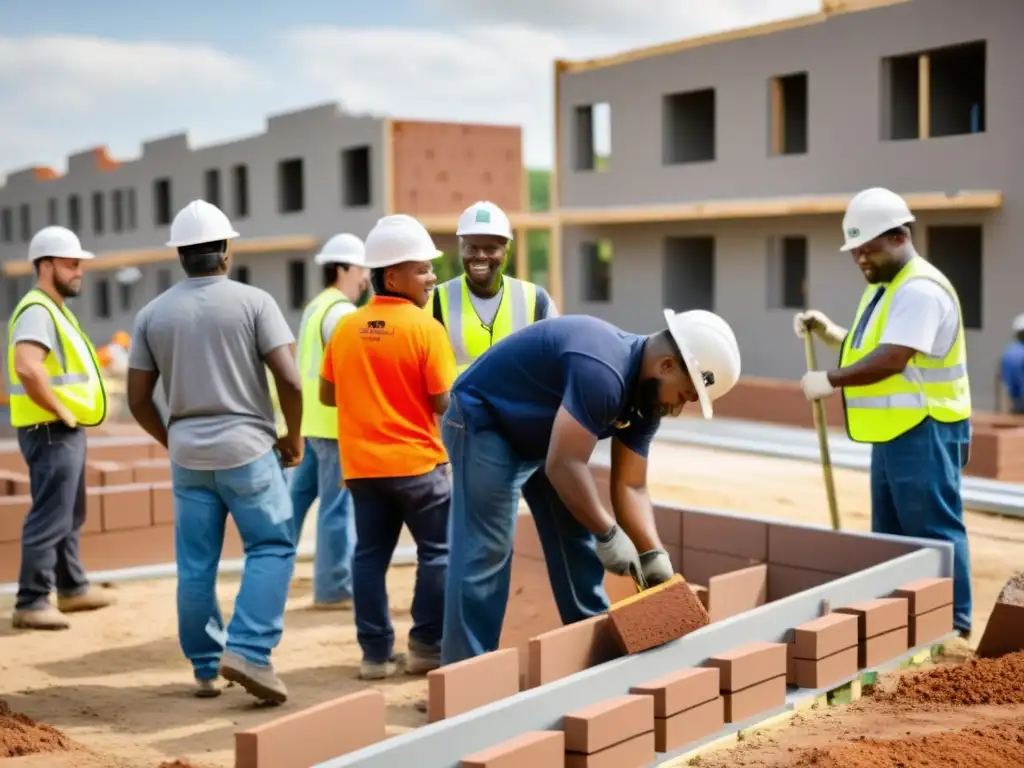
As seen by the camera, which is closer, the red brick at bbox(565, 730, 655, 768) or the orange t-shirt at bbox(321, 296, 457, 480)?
the red brick at bbox(565, 730, 655, 768)

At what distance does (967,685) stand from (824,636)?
24.9 inches

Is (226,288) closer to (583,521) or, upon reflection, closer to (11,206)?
(583,521)

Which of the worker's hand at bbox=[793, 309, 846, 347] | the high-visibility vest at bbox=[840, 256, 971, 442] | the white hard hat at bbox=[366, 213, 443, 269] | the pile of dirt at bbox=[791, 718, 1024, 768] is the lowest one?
the pile of dirt at bbox=[791, 718, 1024, 768]

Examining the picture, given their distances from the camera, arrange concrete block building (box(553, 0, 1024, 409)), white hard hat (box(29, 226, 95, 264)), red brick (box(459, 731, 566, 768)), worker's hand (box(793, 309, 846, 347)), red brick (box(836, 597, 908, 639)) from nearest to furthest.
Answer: red brick (box(459, 731, 566, 768)) < red brick (box(836, 597, 908, 639)) < worker's hand (box(793, 309, 846, 347)) < white hard hat (box(29, 226, 95, 264)) < concrete block building (box(553, 0, 1024, 409))

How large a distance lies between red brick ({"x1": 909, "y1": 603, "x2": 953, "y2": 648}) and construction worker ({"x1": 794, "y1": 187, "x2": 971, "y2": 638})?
33 cm

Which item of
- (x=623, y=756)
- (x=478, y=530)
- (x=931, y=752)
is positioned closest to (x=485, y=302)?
(x=478, y=530)

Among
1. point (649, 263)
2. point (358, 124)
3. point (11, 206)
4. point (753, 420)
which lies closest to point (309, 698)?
point (753, 420)

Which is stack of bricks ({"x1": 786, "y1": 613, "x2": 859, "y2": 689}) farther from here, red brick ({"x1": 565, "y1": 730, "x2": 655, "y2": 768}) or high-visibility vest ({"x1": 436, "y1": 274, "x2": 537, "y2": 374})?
high-visibility vest ({"x1": 436, "y1": 274, "x2": 537, "y2": 374})

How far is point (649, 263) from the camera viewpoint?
21359 millimetres

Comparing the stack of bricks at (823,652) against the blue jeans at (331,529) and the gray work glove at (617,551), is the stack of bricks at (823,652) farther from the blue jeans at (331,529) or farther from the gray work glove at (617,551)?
the blue jeans at (331,529)

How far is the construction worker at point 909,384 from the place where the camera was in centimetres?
584

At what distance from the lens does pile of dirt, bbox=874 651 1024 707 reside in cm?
497

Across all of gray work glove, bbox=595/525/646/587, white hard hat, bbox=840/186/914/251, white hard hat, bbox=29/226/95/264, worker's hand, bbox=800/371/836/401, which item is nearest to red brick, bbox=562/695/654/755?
gray work glove, bbox=595/525/646/587

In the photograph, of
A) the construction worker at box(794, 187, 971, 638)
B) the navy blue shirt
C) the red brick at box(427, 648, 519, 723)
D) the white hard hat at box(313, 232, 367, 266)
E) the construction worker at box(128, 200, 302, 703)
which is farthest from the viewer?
the white hard hat at box(313, 232, 367, 266)
